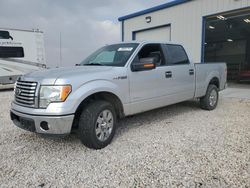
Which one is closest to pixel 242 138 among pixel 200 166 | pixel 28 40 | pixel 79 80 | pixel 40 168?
pixel 200 166

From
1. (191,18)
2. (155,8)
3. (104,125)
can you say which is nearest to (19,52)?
(155,8)

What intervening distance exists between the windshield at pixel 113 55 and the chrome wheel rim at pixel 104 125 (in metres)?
0.95

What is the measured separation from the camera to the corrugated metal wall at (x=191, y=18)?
9.14 metres

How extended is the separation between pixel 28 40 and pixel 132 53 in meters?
9.58

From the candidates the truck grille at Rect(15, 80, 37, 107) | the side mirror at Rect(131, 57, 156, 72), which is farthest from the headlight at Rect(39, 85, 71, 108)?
the side mirror at Rect(131, 57, 156, 72)

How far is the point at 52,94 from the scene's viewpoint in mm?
2873

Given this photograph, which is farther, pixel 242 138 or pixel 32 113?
pixel 242 138

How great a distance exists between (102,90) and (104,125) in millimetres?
578

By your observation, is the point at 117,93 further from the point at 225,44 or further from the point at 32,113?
the point at 225,44

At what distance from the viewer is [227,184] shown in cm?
236

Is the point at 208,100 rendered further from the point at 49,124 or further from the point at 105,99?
the point at 49,124

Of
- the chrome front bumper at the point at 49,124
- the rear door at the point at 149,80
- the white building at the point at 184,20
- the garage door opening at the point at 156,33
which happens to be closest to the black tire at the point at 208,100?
the rear door at the point at 149,80

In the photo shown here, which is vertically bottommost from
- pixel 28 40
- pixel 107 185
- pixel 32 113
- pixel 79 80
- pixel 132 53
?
pixel 107 185

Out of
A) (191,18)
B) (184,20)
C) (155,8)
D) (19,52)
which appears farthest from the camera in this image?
(155,8)
